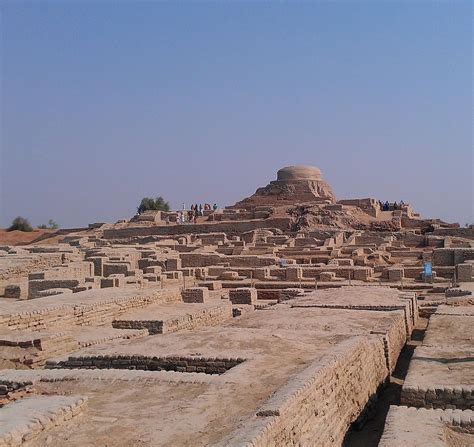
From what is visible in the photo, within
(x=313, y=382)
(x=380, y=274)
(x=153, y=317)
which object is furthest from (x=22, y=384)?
(x=380, y=274)

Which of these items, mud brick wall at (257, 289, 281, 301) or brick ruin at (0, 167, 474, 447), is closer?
brick ruin at (0, 167, 474, 447)

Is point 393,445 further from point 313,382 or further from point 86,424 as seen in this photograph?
point 86,424

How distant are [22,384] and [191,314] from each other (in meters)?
4.41

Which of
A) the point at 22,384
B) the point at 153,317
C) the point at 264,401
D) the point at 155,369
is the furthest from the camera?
the point at 153,317

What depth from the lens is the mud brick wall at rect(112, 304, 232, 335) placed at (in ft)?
29.8

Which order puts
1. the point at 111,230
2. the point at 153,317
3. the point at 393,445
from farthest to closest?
the point at 111,230, the point at 153,317, the point at 393,445

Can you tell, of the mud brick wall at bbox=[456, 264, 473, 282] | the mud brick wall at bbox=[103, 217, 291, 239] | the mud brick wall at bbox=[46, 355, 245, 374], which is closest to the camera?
the mud brick wall at bbox=[46, 355, 245, 374]

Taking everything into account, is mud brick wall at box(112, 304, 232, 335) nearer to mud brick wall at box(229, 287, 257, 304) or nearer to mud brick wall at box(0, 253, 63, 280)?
mud brick wall at box(229, 287, 257, 304)

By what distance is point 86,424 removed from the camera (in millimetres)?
4609

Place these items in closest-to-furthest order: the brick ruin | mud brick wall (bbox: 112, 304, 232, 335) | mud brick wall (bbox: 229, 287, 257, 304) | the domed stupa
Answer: the brick ruin < mud brick wall (bbox: 112, 304, 232, 335) < mud brick wall (bbox: 229, 287, 257, 304) < the domed stupa

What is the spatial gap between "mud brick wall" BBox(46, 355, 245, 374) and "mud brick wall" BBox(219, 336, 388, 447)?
1009mm

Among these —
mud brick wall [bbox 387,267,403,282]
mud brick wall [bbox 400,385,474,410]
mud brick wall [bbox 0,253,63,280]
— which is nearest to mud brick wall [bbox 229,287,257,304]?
mud brick wall [bbox 387,267,403,282]

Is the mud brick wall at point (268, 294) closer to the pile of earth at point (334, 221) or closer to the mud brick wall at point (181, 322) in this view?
the mud brick wall at point (181, 322)

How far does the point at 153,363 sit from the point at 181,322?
9.84 ft
